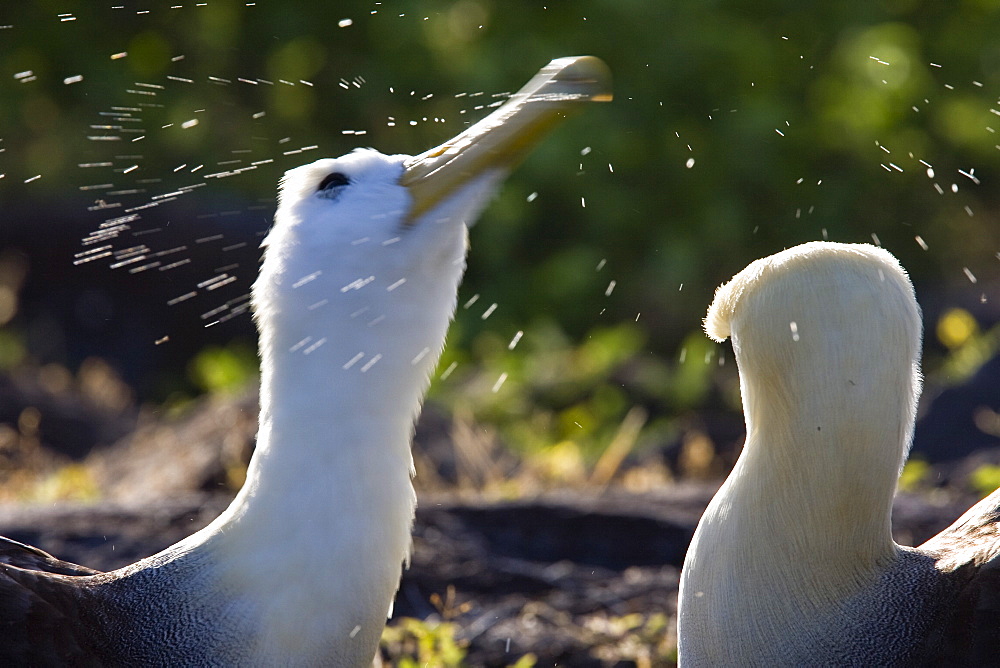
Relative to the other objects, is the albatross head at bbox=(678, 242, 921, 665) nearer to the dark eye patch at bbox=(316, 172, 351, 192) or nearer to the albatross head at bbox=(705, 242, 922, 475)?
the albatross head at bbox=(705, 242, 922, 475)

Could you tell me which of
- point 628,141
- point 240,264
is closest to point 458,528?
point 628,141

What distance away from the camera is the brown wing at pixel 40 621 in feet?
7.73

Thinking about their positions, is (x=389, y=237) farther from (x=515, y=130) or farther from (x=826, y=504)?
(x=826, y=504)

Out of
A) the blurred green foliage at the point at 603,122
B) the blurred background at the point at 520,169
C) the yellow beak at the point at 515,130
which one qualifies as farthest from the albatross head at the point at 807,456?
the blurred green foliage at the point at 603,122

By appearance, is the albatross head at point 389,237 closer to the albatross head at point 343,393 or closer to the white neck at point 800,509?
the albatross head at point 343,393

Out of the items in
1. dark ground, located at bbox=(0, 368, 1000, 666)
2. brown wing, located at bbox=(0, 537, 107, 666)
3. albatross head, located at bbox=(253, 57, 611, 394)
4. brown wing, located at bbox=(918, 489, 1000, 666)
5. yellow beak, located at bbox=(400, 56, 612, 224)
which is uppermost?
yellow beak, located at bbox=(400, 56, 612, 224)

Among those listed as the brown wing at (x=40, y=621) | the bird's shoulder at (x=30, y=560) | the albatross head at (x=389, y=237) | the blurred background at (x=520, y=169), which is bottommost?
the blurred background at (x=520, y=169)

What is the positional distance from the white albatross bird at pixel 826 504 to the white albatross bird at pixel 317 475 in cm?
62

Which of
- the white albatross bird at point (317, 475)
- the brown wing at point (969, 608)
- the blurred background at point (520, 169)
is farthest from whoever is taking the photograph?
the blurred background at point (520, 169)

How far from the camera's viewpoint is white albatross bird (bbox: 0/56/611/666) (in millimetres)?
2504

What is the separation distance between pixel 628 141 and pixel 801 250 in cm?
639

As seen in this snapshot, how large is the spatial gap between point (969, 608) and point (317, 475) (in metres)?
1.26

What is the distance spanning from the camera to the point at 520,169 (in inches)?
340

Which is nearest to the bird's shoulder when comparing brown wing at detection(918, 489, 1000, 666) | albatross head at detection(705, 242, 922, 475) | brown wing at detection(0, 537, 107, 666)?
brown wing at detection(0, 537, 107, 666)
